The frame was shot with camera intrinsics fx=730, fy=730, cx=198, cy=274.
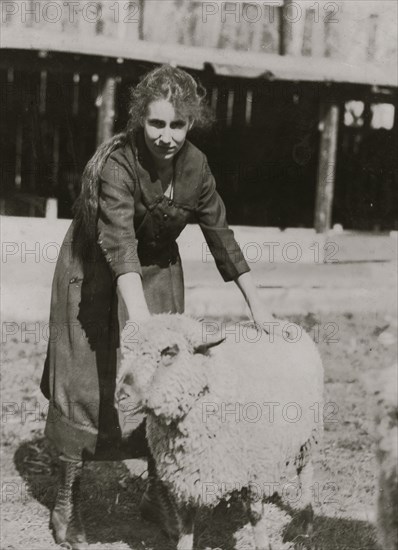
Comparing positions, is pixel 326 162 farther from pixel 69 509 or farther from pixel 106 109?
pixel 69 509

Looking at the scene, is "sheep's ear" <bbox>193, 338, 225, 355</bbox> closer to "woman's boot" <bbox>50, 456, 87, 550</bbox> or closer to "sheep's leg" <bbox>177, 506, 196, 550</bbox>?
"sheep's leg" <bbox>177, 506, 196, 550</bbox>

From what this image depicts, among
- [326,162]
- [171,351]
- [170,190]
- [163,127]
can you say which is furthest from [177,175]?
[326,162]

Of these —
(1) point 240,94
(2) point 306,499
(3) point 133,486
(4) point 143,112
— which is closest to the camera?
(4) point 143,112

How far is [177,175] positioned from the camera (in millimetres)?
3779

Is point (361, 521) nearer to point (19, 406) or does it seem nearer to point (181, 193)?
point (181, 193)

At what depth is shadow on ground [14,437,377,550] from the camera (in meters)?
4.08

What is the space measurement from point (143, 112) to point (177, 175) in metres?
0.37

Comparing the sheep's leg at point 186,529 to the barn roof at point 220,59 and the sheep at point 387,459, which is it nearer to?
the sheep at point 387,459

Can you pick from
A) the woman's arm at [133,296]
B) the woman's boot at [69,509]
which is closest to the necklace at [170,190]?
the woman's arm at [133,296]

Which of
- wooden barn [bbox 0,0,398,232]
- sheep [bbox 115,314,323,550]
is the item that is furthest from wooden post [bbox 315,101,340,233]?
sheep [bbox 115,314,323,550]

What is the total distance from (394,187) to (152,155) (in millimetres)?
9531

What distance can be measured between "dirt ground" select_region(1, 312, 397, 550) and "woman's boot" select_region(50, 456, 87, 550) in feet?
0.34

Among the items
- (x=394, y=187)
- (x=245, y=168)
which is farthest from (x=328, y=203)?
(x=245, y=168)

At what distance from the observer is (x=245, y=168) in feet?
44.5
